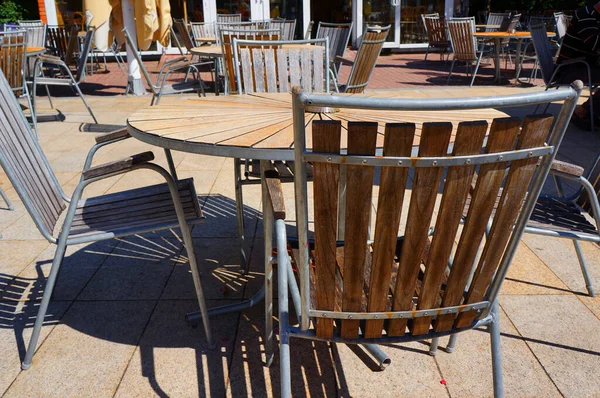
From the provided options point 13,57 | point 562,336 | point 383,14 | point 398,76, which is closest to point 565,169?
point 562,336

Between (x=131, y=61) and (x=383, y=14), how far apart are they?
23.9 ft

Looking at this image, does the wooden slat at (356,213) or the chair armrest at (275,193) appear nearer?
the wooden slat at (356,213)

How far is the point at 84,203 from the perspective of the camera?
6.95ft

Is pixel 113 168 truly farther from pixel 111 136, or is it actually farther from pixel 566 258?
pixel 566 258

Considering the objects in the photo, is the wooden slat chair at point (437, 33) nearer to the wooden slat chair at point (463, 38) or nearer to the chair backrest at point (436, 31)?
the chair backrest at point (436, 31)

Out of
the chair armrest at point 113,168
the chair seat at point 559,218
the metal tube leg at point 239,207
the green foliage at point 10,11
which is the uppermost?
the chair armrest at point 113,168

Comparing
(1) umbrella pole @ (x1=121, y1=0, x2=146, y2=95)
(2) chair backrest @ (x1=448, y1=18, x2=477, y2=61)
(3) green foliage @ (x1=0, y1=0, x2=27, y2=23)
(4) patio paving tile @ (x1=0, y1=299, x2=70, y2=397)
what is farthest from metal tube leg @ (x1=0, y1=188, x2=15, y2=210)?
(3) green foliage @ (x1=0, y1=0, x2=27, y2=23)

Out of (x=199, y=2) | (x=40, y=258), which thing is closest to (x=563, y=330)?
(x=40, y=258)

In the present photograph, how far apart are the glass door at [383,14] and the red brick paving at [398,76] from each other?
1368 mm

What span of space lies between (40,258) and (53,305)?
511 mm

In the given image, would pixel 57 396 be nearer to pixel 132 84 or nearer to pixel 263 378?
pixel 263 378

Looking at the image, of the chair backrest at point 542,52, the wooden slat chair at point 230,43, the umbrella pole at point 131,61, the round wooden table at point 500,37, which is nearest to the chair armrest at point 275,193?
the wooden slat chair at point 230,43

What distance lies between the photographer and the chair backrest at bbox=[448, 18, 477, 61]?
23.7ft

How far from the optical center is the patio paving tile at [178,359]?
175 cm
